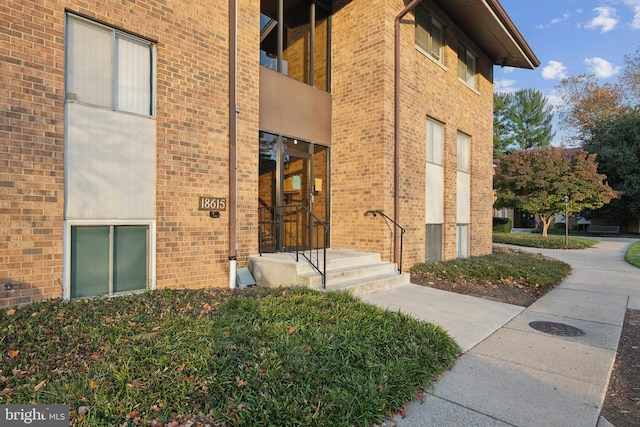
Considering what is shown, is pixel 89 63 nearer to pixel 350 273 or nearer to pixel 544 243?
pixel 350 273

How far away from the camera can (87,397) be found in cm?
238

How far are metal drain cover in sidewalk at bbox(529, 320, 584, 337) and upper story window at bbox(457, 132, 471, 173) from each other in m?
6.66

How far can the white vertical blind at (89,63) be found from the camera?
442 cm

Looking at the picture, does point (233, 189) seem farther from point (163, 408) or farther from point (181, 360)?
point (163, 408)

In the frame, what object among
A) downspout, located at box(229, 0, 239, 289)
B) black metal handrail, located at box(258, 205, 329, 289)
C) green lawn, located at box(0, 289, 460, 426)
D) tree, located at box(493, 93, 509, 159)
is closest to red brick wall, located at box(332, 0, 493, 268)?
black metal handrail, located at box(258, 205, 329, 289)

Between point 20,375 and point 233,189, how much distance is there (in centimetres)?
371

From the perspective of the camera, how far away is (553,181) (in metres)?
19.8

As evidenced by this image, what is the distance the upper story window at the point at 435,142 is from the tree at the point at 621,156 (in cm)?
2348

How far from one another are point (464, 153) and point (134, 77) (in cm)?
932

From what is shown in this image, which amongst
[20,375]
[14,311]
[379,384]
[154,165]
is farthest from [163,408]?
[154,165]

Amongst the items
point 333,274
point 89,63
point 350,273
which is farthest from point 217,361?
point 89,63

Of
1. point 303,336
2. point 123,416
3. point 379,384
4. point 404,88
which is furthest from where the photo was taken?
point 404,88

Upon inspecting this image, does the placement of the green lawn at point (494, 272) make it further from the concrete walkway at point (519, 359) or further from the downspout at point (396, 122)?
the downspout at point (396, 122)

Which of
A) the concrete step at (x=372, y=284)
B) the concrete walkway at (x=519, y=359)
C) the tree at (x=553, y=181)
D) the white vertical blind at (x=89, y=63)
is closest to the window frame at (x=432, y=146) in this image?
the concrete step at (x=372, y=284)
